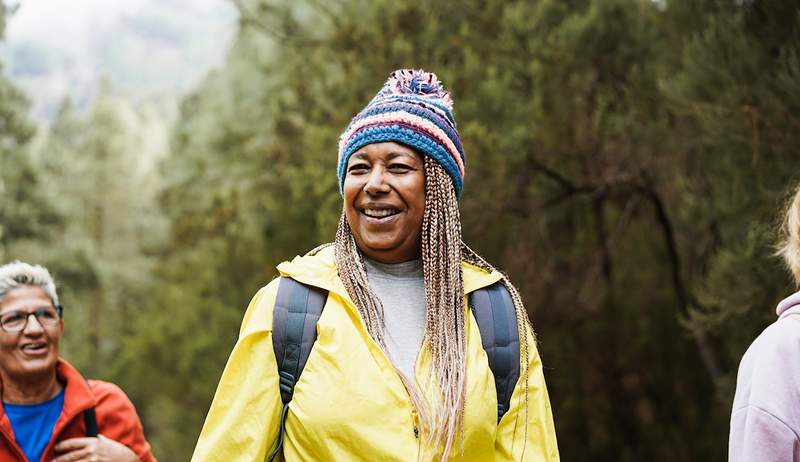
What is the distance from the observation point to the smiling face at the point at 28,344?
348cm

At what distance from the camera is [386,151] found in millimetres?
2492

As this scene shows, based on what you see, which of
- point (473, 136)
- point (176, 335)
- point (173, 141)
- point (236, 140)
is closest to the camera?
point (473, 136)

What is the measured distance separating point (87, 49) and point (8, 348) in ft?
422

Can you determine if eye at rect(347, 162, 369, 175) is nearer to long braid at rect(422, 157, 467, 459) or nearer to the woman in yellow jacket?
the woman in yellow jacket

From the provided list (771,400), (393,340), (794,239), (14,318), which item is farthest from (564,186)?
(771,400)

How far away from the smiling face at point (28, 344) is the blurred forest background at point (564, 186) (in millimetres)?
2710

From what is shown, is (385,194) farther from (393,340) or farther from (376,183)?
(393,340)

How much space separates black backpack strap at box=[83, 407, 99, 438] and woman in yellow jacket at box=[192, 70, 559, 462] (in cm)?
140

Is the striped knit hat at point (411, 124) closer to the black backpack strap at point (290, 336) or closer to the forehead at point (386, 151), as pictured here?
the forehead at point (386, 151)

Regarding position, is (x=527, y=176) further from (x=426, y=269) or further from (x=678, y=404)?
(x=426, y=269)

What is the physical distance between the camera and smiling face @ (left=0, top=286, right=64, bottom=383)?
348cm

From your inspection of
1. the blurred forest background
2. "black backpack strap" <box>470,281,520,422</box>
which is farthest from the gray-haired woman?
the blurred forest background

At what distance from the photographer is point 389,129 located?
2.48m

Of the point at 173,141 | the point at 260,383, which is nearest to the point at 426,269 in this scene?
the point at 260,383
